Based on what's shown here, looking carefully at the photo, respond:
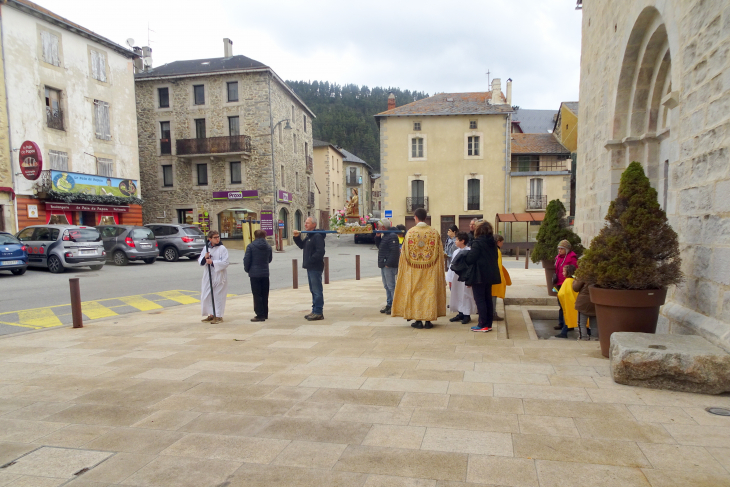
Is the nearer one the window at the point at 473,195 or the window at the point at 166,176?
the window at the point at 166,176

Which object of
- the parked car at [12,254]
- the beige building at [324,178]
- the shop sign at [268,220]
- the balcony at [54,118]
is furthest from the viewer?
the beige building at [324,178]

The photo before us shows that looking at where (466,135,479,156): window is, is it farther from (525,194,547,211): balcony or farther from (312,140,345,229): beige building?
(312,140,345,229): beige building

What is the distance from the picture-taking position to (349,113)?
264 feet

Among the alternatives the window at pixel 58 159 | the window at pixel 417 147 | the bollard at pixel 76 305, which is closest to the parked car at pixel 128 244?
the window at pixel 58 159

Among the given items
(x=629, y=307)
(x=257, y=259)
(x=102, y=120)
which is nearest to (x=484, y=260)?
(x=629, y=307)

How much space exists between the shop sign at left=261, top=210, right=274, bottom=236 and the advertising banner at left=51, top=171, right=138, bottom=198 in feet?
26.3

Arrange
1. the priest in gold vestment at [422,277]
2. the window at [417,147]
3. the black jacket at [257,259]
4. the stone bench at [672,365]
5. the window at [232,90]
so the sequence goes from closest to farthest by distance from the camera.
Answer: the stone bench at [672,365], the priest in gold vestment at [422,277], the black jacket at [257,259], the window at [232,90], the window at [417,147]

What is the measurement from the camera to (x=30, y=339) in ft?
23.0

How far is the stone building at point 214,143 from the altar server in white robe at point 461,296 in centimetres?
2556

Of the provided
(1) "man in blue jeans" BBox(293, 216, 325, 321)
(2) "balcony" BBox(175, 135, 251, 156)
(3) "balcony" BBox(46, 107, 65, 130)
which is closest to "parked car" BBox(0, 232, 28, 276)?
(3) "balcony" BBox(46, 107, 65, 130)

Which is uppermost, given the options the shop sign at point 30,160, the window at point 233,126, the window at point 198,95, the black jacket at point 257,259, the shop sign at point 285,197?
the window at point 198,95

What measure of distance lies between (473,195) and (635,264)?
30.5 meters

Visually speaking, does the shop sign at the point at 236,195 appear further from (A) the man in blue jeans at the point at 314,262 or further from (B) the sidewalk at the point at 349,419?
(B) the sidewalk at the point at 349,419

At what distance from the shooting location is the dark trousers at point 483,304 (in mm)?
6660
